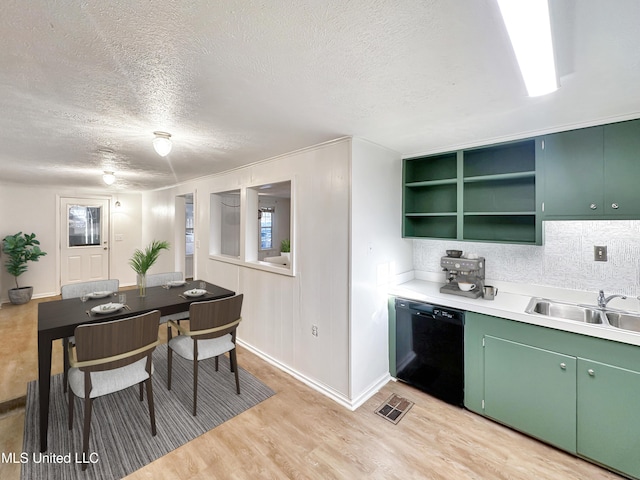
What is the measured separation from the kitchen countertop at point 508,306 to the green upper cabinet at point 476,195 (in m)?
A: 0.52

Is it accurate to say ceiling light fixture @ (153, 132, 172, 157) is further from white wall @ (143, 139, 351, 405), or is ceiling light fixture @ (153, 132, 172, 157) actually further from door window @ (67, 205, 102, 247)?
door window @ (67, 205, 102, 247)

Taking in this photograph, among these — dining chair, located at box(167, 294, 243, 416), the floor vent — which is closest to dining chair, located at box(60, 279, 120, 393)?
dining chair, located at box(167, 294, 243, 416)

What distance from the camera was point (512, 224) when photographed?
2701mm

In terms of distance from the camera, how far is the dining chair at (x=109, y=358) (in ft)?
5.97

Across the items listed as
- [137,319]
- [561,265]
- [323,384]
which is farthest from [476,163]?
[137,319]

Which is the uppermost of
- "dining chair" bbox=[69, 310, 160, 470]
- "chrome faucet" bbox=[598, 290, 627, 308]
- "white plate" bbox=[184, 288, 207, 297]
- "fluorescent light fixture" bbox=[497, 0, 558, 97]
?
"fluorescent light fixture" bbox=[497, 0, 558, 97]

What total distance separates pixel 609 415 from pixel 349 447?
1678 millimetres

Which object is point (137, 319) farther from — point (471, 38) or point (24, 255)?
point (24, 255)

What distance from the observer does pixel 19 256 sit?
5.17m

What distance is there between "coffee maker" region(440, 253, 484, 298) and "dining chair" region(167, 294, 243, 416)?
1.97m

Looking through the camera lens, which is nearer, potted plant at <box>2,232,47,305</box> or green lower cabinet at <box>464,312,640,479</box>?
green lower cabinet at <box>464,312,640,479</box>

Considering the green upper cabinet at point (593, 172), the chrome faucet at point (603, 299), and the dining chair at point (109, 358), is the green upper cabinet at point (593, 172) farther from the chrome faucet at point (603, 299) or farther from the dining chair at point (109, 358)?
the dining chair at point (109, 358)

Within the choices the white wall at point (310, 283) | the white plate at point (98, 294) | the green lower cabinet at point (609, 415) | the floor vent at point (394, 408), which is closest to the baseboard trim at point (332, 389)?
the white wall at point (310, 283)

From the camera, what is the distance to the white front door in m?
5.99
